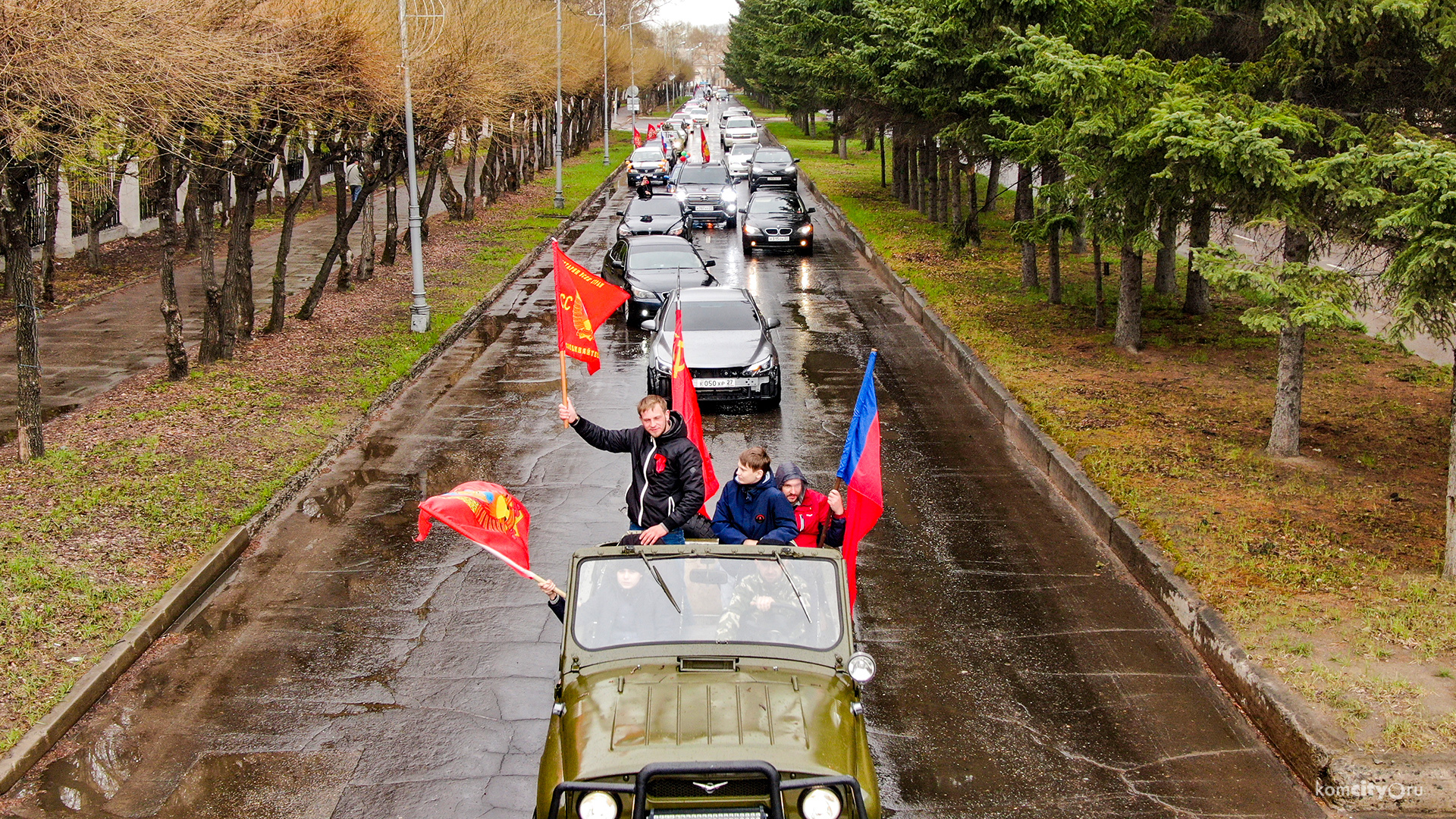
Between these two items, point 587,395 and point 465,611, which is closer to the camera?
point 465,611

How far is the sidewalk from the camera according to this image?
52.2 ft

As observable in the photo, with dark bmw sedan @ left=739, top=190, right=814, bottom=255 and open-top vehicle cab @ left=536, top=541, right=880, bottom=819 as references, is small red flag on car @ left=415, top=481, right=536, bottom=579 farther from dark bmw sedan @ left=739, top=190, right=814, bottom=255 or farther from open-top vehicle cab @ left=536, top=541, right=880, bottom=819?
dark bmw sedan @ left=739, top=190, right=814, bottom=255

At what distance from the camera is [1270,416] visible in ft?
47.9

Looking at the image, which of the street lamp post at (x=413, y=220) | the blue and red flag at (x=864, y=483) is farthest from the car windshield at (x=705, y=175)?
the blue and red flag at (x=864, y=483)

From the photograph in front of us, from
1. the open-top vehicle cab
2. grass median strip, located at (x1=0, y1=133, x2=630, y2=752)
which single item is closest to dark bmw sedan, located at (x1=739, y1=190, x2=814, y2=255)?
grass median strip, located at (x1=0, y1=133, x2=630, y2=752)

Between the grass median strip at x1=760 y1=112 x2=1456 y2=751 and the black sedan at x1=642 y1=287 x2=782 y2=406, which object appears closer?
the grass median strip at x1=760 y1=112 x2=1456 y2=751

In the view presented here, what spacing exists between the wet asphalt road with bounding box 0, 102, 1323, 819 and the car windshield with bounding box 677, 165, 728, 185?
24956 mm

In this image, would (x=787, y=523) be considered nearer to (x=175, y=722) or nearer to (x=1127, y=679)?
(x=1127, y=679)

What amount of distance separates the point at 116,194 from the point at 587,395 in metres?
16.1

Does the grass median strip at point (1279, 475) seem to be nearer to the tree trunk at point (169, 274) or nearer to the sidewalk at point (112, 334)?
the tree trunk at point (169, 274)

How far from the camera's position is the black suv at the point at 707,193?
119 feet

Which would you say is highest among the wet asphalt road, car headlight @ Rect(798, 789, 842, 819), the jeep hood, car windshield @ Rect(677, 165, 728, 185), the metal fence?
car windshield @ Rect(677, 165, 728, 185)

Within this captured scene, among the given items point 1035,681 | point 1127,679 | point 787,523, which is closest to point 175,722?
point 787,523

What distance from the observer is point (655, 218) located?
30859mm
